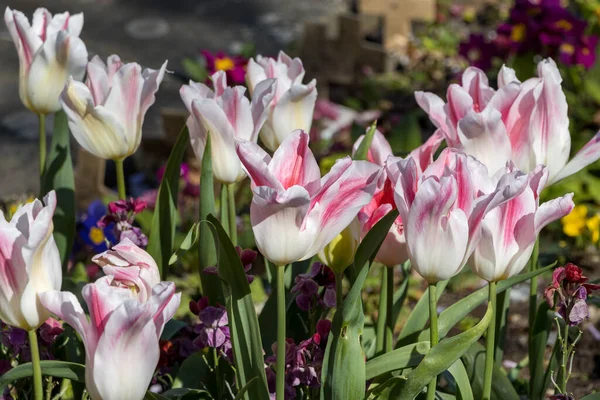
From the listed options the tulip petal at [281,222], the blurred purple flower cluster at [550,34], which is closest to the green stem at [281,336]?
the tulip petal at [281,222]

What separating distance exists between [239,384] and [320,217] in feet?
0.92

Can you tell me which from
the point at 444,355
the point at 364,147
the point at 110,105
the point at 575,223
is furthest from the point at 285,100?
the point at 575,223

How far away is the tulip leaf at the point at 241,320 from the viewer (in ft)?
3.63

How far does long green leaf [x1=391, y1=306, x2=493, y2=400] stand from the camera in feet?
3.46

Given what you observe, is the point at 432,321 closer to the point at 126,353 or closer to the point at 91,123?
the point at 126,353

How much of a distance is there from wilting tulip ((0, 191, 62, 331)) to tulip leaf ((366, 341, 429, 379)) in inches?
16.0

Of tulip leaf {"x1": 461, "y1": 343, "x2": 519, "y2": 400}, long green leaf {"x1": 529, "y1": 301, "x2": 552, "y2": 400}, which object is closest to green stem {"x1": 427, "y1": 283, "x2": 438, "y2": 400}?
tulip leaf {"x1": 461, "y1": 343, "x2": 519, "y2": 400}

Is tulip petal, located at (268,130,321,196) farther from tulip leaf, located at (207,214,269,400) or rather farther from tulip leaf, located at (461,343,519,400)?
tulip leaf, located at (461,343,519,400)

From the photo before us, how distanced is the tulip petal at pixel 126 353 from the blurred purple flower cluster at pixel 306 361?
0.24 meters

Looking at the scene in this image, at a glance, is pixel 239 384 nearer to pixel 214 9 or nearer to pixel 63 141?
pixel 63 141

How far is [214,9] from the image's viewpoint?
490 cm

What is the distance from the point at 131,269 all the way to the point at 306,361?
295mm

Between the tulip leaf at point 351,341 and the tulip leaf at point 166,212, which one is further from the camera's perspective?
the tulip leaf at point 166,212

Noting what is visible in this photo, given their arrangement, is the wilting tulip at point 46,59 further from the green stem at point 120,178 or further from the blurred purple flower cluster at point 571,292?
the blurred purple flower cluster at point 571,292
